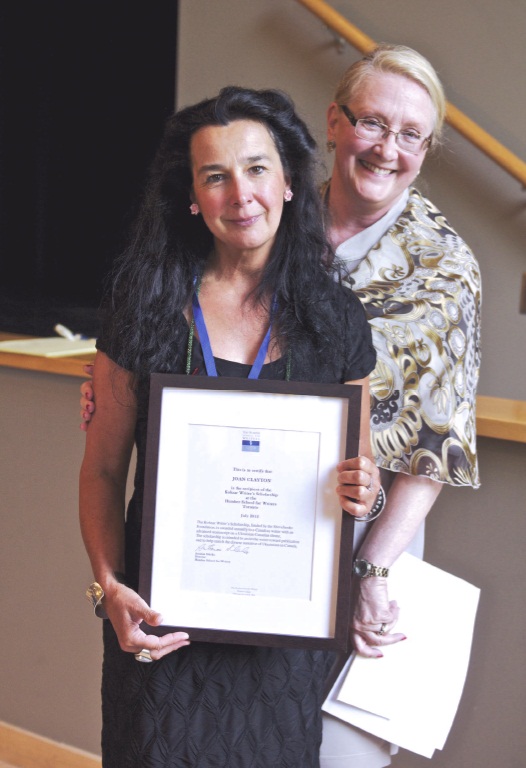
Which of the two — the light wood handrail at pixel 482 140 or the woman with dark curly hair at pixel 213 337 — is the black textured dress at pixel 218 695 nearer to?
the woman with dark curly hair at pixel 213 337

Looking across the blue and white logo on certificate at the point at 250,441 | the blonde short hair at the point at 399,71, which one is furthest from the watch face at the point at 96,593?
the blonde short hair at the point at 399,71

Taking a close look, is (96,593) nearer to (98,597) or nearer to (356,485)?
(98,597)

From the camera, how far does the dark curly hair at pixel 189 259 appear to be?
1.19m

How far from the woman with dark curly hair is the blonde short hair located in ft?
1.23

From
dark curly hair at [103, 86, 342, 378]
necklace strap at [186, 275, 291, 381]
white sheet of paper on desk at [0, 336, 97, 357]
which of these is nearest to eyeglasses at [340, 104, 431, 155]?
dark curly hair at [103, 86, 342, 378]

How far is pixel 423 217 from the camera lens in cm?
159

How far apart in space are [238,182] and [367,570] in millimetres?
665

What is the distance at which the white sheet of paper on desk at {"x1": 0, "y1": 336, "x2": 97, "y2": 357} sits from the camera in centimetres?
227

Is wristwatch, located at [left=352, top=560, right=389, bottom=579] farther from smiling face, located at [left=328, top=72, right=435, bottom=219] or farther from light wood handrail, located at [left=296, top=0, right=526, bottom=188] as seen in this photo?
light wood handrail, located at [left=296, top=0, right=526, bottom=188]

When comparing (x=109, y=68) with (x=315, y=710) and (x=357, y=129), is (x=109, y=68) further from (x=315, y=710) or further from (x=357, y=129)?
(x=315, y=710)

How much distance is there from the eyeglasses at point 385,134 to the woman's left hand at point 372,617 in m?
0.74

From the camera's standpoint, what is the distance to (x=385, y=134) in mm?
1521

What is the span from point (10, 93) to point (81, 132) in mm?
404
